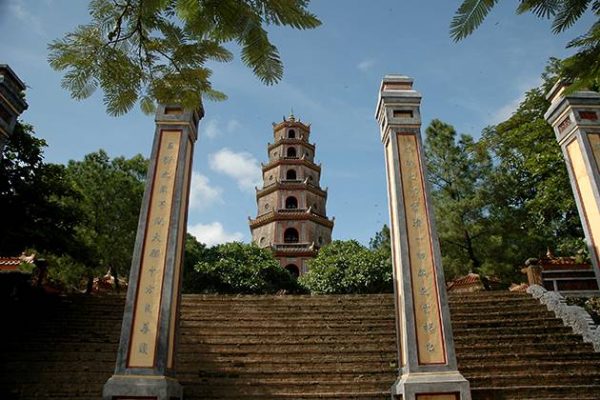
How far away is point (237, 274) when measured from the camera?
17.2 metres

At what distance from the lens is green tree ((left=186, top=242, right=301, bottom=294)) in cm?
1712

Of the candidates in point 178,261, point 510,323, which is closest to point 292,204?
point 510,323

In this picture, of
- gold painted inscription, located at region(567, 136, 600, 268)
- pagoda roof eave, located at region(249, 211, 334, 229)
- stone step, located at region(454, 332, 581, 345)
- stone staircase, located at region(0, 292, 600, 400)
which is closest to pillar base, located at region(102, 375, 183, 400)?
stone staircase, located at region(0, 292, 600, 400)

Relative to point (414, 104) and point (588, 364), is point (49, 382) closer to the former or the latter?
point (414, 104)

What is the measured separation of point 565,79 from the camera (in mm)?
2396

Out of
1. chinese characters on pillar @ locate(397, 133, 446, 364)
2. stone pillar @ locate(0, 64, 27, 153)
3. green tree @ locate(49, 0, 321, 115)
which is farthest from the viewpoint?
stone pillar @ locate(0, 64, 27, 153)

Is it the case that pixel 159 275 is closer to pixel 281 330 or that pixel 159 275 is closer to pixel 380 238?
pixel 281 330

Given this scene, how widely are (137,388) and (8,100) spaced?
418cm

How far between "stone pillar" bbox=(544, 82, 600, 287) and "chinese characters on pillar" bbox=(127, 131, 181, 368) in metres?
5.61

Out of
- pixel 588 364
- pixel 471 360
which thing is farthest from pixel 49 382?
pixel 588 364

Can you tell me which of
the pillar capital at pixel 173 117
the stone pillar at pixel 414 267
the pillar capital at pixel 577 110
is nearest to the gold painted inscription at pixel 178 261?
the pillar capital at pixel 173 117

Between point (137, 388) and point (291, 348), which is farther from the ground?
point (291, 348)

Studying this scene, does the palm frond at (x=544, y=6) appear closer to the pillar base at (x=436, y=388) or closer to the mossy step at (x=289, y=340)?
the pillar base at (x=436, y=388)

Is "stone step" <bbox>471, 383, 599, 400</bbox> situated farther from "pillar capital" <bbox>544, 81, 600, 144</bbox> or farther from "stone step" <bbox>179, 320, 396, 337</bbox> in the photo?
"pillar capital" <bbox>544, 81, 600, 144</bbox>
